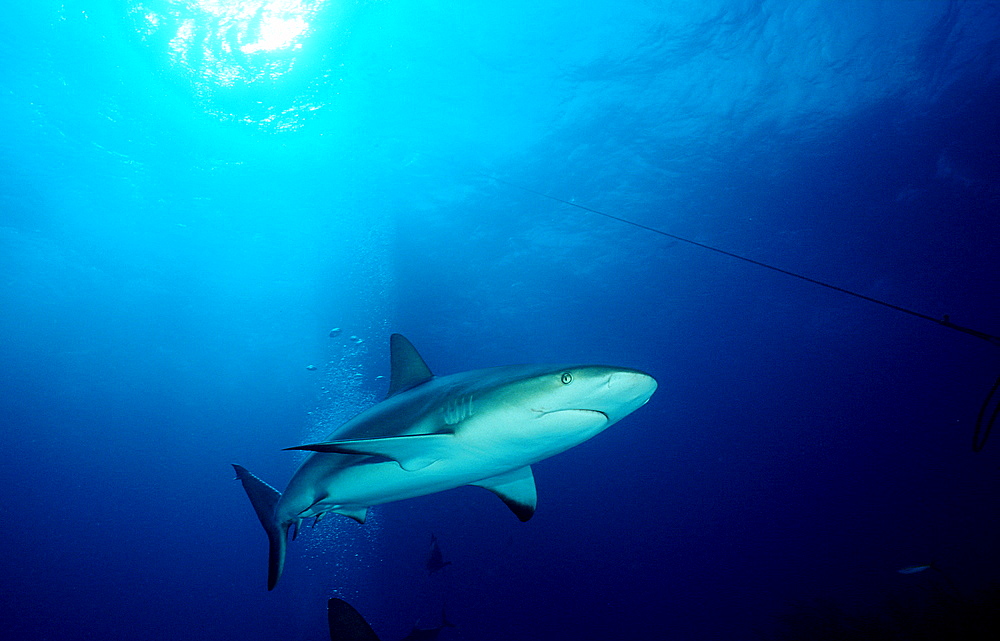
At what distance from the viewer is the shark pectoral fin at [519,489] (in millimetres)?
4027

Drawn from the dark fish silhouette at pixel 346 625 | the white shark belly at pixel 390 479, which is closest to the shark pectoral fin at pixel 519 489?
the white shark belly at pixel 390 479

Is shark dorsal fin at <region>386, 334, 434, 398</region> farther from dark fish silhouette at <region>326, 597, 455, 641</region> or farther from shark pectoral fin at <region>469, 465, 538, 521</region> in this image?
dark fish silhouette at <region>326, 597, 455, 641</region>

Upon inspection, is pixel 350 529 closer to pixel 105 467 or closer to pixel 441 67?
pixel 105 467

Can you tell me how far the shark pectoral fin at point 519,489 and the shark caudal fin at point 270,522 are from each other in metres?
2.11

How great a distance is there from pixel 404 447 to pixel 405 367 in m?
1.56

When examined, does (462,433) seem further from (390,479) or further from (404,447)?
(390,479)

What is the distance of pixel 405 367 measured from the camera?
4367mm

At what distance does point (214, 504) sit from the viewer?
1992 inches

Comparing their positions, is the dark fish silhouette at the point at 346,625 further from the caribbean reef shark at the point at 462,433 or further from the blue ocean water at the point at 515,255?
the blue ocean water at the point at 515,255

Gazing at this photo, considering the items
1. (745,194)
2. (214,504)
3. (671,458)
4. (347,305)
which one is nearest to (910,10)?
(745,194)

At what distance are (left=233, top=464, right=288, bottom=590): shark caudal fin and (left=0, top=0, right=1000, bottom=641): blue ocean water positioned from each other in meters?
9.84

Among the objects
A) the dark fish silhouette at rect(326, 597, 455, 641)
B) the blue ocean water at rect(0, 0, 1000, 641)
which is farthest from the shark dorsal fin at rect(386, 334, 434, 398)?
the blue ocean water at rect(0, 0, 1000, 641)

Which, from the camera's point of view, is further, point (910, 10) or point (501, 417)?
point (910, 10)

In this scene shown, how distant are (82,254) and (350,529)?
28.2 meters
